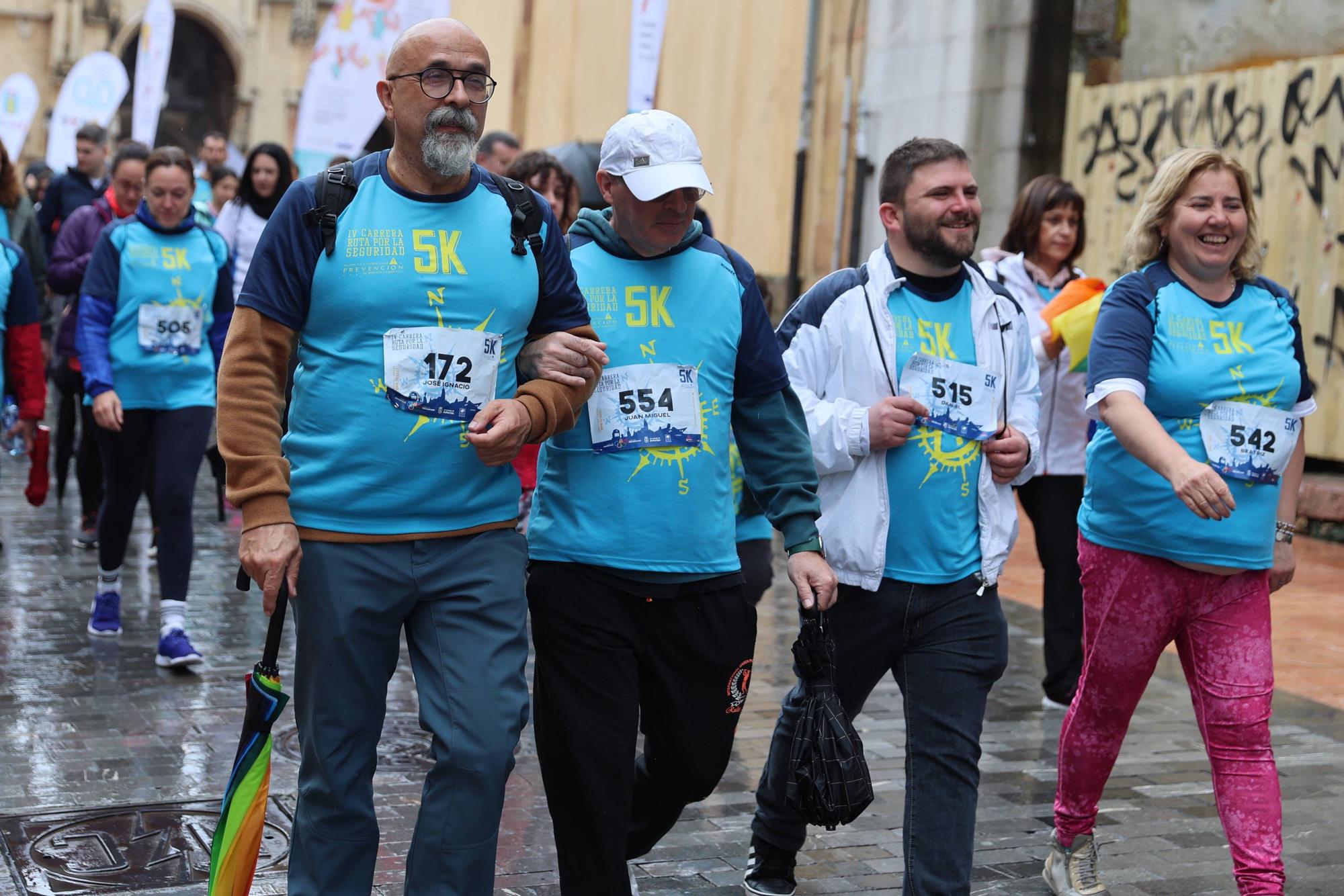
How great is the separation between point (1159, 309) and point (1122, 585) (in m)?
0.72

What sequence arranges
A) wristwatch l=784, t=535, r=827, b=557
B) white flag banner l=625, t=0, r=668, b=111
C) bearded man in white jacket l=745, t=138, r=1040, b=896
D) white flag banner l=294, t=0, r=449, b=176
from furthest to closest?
white flag banner l=294, t=0, r=449, b=176 → white flag banner l=625, t=0, r=668, b=111 → bearded man in white jacket l=745, t=138, r=1040, b=896 → wristwatch l=784, t=535, r=827, b=557

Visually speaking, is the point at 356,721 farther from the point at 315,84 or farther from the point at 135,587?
the point at 315,84

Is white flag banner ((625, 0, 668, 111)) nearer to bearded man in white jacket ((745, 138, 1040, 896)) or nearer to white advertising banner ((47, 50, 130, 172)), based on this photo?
white advertising banner ((47, 50, 130, 172))

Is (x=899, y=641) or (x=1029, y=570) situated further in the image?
(x=1029, y=570)

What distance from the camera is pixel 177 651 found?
6.81 metres

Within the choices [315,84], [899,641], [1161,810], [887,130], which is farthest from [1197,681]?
[315,84]

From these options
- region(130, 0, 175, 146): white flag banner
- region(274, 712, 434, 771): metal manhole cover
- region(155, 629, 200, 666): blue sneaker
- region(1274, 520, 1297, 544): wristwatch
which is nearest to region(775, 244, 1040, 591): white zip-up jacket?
region(1274, 520, 1297, 544): wristwatch

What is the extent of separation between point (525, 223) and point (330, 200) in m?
0.41

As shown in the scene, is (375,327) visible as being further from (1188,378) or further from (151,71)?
(151,71)

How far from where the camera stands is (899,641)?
168 inches

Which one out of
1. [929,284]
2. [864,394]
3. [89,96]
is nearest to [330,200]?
[864,394]

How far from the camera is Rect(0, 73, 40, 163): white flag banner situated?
23.3 meters

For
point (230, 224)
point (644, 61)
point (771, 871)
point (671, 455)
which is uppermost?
point (644, 61)

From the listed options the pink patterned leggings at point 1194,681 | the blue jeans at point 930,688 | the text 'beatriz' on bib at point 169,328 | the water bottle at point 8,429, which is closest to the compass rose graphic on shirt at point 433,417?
the blue jeans at point 930,688
